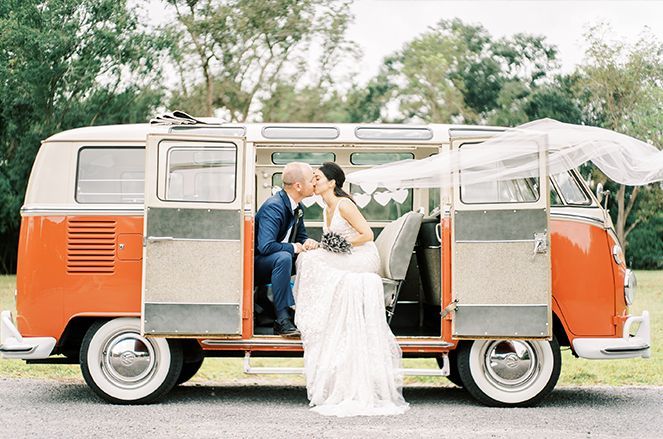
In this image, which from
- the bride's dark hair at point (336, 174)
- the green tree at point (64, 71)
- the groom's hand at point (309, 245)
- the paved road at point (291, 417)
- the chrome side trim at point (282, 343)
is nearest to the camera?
the paved road at point (291, 417)

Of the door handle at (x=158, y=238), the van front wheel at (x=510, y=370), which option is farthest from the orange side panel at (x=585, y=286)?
the door handle at (x=158, y=238)

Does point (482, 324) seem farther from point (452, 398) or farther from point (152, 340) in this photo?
point (152, 340)

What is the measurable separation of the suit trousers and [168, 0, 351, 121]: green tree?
1948cm

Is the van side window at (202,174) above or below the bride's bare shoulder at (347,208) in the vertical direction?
above

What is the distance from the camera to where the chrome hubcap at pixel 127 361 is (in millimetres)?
8461

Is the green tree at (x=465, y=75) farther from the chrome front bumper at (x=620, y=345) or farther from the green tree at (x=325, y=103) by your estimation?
the chrome front bumper at (x=620, y=345)

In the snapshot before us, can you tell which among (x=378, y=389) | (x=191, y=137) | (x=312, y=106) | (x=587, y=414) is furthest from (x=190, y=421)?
(x=312, y=106)

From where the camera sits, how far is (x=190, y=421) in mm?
7750

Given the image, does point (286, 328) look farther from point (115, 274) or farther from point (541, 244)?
point (541, 244)

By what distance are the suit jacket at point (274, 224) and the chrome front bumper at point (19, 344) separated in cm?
201

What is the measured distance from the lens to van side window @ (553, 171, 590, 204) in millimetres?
8672

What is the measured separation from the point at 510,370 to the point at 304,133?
276 cm

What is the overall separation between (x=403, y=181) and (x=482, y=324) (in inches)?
59.0

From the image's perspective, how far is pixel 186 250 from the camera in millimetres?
8250
